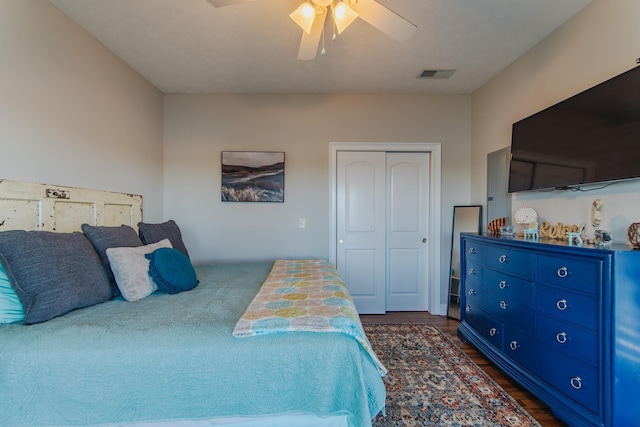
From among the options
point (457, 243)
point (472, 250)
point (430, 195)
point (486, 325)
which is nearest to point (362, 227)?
point (430, 195)

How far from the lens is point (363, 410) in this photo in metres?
1.06

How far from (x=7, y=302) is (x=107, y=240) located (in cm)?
59

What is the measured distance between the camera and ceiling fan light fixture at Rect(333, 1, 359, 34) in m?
1.53

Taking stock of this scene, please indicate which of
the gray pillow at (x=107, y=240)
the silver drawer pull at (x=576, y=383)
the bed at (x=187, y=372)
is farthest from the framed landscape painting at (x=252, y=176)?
the silver drawer pull at (x=576, y=383)

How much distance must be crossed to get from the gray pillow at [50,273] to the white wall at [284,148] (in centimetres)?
161

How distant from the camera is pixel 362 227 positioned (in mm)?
3242

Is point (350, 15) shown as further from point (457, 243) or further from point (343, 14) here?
point (457, 243)

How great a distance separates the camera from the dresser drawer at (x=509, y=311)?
175 centimetres

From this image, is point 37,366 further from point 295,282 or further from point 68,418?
point 295,282

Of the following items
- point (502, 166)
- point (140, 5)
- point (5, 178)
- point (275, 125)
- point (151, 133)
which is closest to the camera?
point (5, 178)

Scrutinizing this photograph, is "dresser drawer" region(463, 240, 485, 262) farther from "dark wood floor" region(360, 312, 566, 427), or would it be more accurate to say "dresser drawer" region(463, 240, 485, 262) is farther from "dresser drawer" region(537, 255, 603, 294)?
"dark wood floor" region(360, 312, 566, 427)

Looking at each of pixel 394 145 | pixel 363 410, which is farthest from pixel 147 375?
pixel 394 145

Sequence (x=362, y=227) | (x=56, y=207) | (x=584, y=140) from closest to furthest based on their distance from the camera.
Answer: (x=584, y=140)
(x=56, y=207)
(x=362, y=227)

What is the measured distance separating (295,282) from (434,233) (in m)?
2.07
